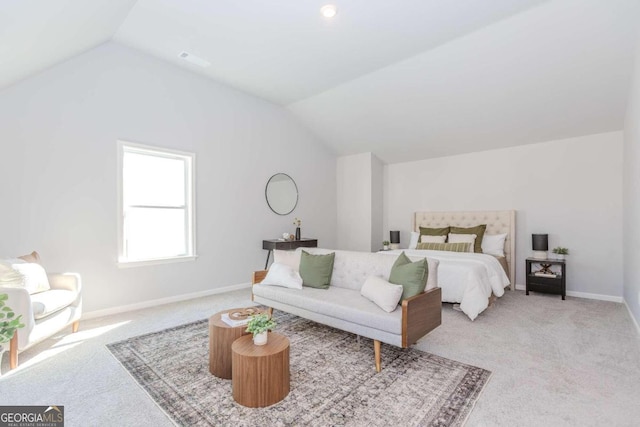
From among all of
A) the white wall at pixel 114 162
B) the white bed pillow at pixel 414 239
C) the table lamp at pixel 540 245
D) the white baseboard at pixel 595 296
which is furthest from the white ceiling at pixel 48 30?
the white baseboard at pixel 595 296

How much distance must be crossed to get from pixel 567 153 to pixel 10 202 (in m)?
7.21

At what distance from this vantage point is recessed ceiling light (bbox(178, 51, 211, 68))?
13.6 feet

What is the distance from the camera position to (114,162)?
3961 mm

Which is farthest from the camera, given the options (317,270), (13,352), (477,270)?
(477,270)

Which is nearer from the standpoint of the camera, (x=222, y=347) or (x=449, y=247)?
(x=222, y=347)

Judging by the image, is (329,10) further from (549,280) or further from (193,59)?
(549,280)

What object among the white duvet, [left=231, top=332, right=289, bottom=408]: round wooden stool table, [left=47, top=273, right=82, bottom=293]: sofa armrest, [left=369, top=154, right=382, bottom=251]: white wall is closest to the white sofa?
[left=231, top=332, right=289, bottom=408]: round wooden stool table

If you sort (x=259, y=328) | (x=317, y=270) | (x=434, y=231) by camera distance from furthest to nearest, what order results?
(x=434, y=231) → (x=317, y=270) → (x=259, y=328)

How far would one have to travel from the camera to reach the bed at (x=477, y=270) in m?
3.68

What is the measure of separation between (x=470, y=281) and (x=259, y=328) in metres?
2.72

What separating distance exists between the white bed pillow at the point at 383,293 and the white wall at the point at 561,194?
369 cm

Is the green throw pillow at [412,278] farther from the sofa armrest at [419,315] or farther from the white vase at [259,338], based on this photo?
the white vase at [259,338]

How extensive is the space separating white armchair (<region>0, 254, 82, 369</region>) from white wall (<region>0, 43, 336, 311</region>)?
0.62 metres

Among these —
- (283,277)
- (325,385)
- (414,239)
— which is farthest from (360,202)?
(325,385)
